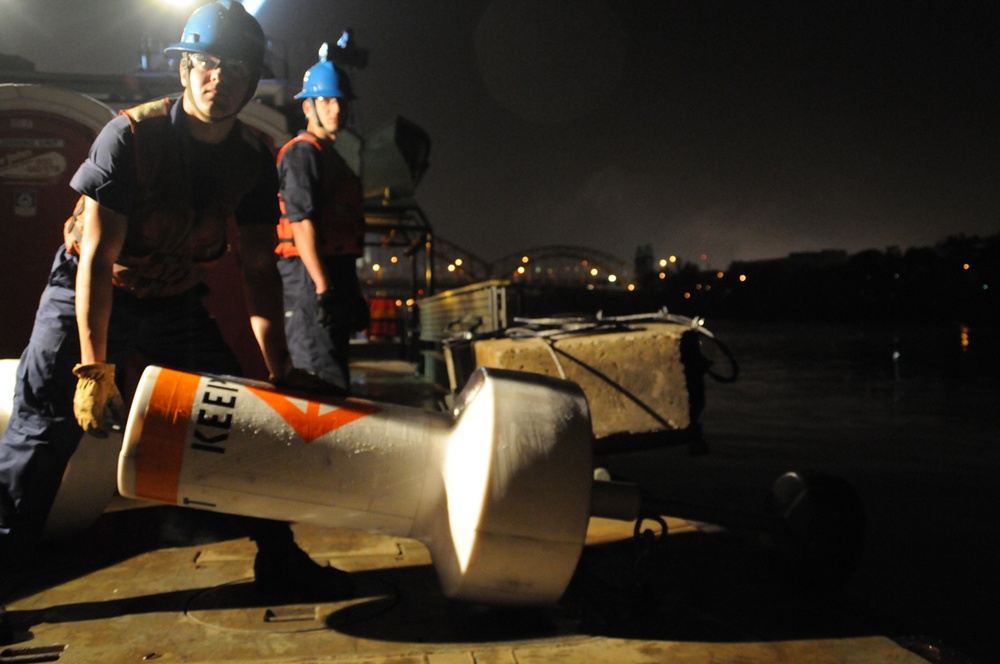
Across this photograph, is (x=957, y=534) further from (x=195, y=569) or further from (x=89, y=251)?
(x=89, y=251)

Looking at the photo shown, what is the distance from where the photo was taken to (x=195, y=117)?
2.77 metres

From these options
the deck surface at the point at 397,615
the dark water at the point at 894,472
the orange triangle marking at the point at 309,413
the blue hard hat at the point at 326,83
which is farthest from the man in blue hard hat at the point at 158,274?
the dark water at the point at 894,472

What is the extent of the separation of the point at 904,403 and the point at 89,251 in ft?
36.4

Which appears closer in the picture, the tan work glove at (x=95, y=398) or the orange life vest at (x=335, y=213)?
the tan work glove at (x=95, y=398)

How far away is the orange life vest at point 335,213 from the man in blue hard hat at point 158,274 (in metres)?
0.93

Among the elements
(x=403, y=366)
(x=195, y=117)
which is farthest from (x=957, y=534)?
(x=403, y=366)

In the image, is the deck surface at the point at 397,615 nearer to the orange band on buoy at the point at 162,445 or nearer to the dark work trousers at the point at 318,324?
the orange band on buoy at the point at 162,445

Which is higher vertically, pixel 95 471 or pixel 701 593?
pixel 95 471

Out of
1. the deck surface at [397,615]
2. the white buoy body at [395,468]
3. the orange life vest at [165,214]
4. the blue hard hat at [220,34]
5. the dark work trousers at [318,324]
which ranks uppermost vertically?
the blue hard hat at [220,34]

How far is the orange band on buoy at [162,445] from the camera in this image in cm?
239

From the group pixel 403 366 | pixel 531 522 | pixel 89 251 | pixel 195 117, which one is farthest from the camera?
pixel 403 366

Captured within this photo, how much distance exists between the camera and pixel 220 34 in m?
2.67

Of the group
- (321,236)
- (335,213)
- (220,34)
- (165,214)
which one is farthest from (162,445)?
(335,213)

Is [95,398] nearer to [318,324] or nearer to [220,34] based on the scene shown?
[220,34]
